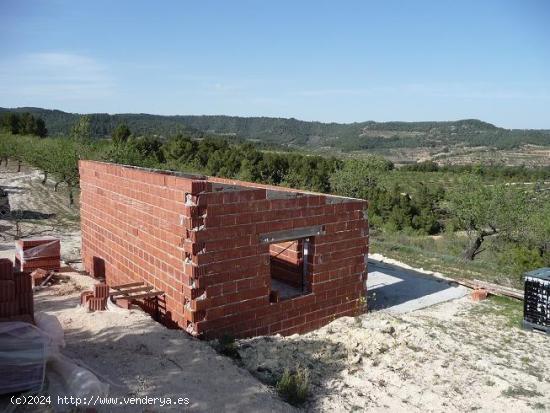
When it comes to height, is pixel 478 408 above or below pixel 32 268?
below

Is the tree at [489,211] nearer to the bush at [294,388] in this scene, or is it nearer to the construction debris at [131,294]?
the construction debris at [131,294]

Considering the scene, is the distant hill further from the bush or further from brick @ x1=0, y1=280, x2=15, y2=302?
the bush

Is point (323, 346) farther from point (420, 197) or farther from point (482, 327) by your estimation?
point (420, 197)

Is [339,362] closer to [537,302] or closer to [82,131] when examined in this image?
[537,302]

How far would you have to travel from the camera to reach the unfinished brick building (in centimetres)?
703

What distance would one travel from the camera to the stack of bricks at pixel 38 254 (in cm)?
974

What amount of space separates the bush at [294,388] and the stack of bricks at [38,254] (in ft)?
20.9

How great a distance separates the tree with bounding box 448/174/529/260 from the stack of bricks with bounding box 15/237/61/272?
58.9 feet

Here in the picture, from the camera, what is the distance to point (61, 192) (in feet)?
104

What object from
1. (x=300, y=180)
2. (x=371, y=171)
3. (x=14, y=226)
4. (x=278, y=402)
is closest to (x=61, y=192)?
(x=14, y=226)

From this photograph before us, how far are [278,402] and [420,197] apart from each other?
3612 cm

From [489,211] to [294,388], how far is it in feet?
62.0

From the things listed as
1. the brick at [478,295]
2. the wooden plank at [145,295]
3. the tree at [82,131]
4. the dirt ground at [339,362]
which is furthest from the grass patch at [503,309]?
the tree at [82,131]

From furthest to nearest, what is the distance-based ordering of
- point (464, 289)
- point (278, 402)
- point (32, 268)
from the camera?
point (464, 289) → point (32, 268) → point (278, 402)
